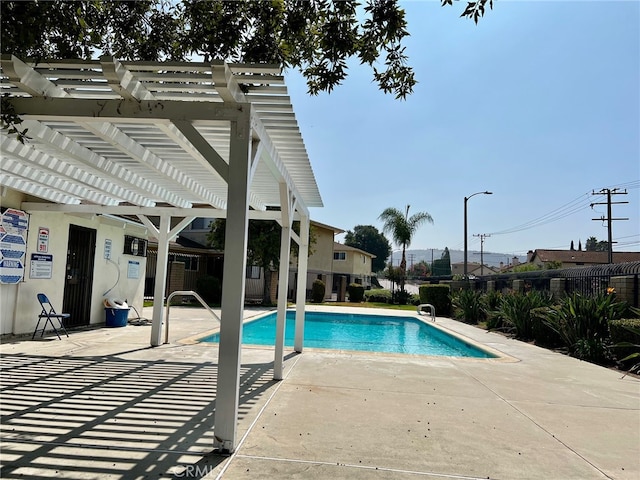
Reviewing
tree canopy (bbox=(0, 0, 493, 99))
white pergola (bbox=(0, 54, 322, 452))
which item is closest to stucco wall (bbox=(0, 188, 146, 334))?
white pergola (bbox=(0, 54, 322, 452))

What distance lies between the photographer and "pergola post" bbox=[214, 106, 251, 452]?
11.6 feet

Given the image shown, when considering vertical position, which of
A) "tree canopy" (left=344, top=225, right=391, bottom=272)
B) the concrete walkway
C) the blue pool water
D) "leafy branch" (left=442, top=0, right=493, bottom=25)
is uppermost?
"tree canopy" (left=344, top=225, right=391, bottom=272)

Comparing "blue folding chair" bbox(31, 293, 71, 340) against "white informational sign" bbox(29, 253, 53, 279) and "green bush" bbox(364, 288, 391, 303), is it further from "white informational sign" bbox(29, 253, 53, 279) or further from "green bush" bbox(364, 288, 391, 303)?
"green bush" bbox(364, 288, 391, 303)

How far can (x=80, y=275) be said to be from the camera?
35.0 feet

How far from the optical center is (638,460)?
367cm

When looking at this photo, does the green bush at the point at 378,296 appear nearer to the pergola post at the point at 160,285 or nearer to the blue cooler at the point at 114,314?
the blue cooler at the point at 114,314

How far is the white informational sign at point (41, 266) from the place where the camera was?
8703mm

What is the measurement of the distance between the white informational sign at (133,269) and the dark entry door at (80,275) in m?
1.80

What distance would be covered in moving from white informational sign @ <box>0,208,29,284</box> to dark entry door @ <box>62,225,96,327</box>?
1.88m

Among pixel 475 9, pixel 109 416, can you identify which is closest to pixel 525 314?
pixel 475 9

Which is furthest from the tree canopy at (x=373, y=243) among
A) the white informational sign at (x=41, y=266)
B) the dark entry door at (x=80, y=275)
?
the white informational sign at (x=41, y=266)

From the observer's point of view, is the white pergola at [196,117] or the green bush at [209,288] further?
the green bush at [209,288]

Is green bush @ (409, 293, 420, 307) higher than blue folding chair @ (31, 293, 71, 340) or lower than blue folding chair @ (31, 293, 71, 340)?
lower

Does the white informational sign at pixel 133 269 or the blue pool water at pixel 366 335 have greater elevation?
the white informational sign at pixel 133 269
